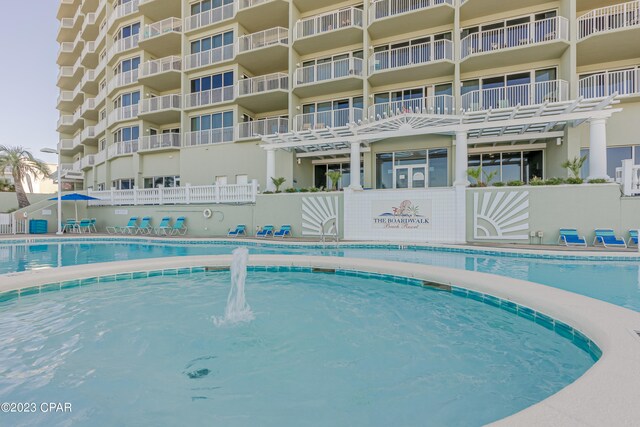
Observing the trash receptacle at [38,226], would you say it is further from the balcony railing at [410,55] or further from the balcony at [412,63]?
the balcony railing at [410,55]

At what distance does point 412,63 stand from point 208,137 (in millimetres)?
12506

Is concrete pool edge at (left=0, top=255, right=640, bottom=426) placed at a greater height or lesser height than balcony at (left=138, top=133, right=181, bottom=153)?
lesser

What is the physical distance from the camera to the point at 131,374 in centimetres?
346

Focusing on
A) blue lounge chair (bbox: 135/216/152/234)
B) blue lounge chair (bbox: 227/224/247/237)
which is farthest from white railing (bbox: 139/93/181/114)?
blue lounge chair (bbox: 227/224/247/237)

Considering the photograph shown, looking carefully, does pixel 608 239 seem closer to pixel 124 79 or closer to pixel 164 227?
pixel 164 227

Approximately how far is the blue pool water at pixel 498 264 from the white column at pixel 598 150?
499 cm

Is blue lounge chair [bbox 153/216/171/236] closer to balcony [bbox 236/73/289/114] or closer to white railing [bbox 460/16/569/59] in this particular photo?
balcony [bbox 236/73/289/114]

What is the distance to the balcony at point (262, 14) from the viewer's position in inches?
716

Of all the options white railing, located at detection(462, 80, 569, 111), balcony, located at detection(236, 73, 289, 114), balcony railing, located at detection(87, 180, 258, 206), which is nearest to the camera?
white railing, located at detection(462, 80, 569, 111)

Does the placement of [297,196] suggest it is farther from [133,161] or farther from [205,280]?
[133,161]

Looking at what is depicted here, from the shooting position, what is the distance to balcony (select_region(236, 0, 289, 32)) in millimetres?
18194

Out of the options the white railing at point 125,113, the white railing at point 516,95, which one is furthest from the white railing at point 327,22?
the white railing at point 125,113

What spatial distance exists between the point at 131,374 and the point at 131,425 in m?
0.92

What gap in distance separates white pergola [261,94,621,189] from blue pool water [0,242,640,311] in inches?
163
